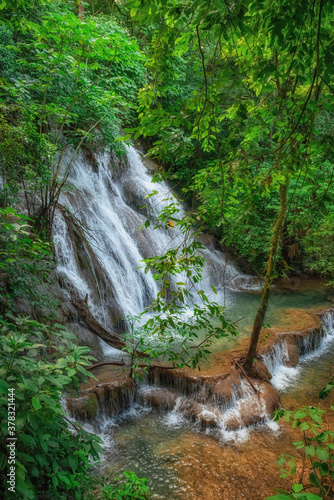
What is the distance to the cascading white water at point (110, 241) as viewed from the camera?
21.6 feet

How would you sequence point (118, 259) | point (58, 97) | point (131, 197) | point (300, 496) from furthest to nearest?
point (131, 197), point (118, 259), point (58, 97), point (300, 496)

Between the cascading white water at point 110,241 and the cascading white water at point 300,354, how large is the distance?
2.07 m

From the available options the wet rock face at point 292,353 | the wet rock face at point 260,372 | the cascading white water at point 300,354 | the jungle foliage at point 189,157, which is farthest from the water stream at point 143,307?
the jungle foliage at point 189,157

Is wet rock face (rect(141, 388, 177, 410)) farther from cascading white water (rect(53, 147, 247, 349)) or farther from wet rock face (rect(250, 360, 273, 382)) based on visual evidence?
cascading white water (rect(53, 147, 247, 349))

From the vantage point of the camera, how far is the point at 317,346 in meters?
7.65

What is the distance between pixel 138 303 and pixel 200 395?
10.6 feet

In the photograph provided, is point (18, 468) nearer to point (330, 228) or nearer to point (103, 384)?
point (103, 384)

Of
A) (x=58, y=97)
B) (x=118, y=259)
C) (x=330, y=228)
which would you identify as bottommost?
(x=118, y=259)

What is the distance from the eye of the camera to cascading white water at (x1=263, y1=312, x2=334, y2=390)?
6224 mm

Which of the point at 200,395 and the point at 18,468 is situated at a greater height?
the point at 18,468

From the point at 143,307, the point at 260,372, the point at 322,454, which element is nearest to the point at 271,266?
the point at 260,372

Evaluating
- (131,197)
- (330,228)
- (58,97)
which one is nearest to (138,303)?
(131,197)

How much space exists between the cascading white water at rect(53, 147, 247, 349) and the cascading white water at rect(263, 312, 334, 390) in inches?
81.4

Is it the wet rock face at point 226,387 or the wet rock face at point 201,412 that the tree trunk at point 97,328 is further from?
the wet rock face at point 226,387
